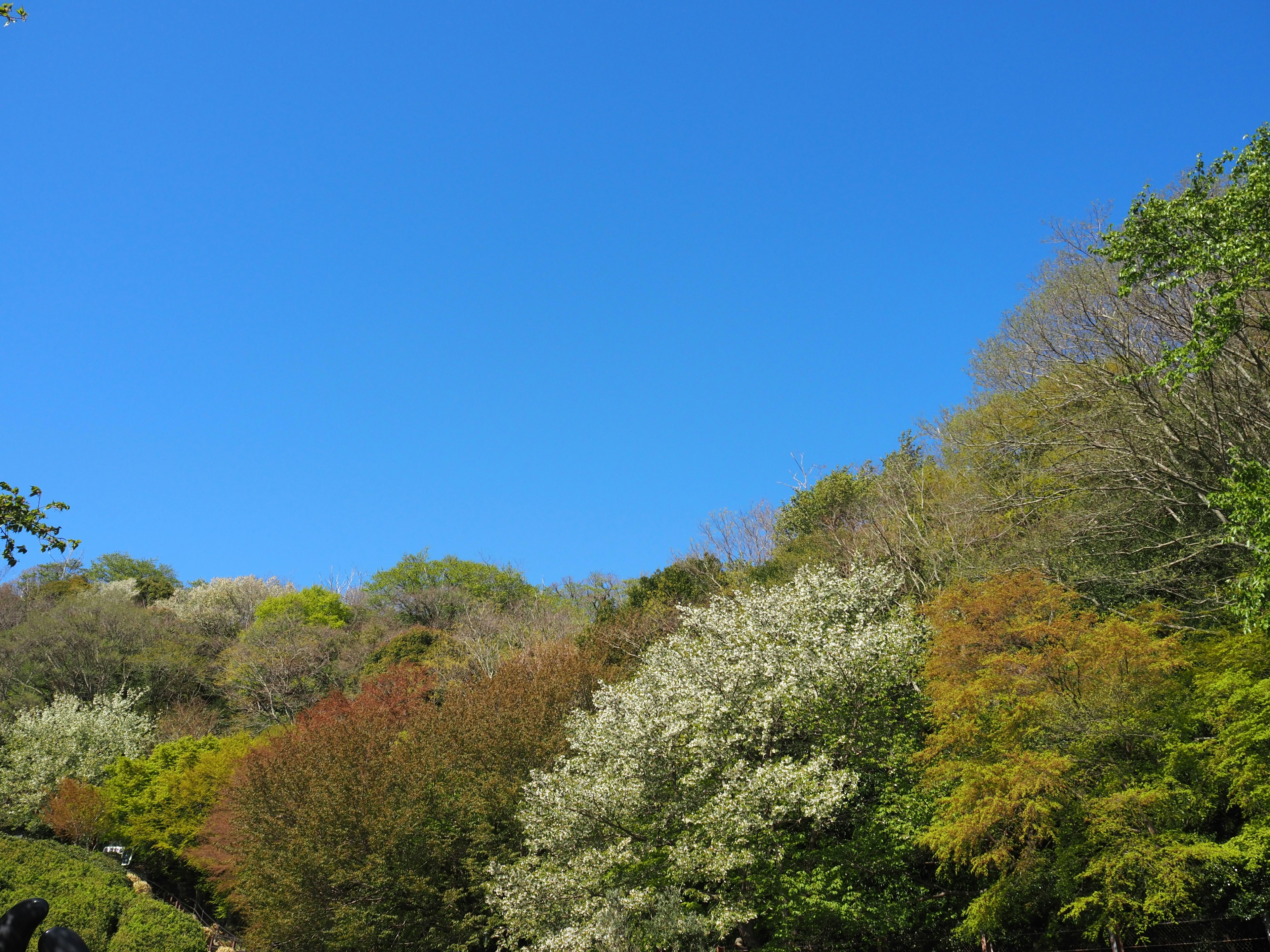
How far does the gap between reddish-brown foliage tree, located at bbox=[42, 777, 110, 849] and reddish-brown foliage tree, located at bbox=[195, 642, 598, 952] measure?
395 inches

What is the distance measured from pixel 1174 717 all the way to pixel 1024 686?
2596 millimetres

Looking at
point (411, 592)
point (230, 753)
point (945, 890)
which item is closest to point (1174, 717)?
point (945, 890)

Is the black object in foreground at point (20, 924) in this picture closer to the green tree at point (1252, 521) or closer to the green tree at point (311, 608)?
the green tree at point (1252, 521)

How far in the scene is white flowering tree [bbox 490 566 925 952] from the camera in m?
17.4

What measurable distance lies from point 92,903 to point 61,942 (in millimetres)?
24214

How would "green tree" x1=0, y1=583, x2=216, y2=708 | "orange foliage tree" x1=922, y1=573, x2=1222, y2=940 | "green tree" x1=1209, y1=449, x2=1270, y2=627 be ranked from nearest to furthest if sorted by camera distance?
"green tree" x1=1209, y1=449, x2=1270, y2=627, "orange foliage tree" x1=922, y1=573, x2=1222, y2=940, "green tree" x1=0, y1=583, x2=216, y2=708

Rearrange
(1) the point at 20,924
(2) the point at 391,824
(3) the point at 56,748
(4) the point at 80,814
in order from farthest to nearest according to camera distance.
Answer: (3) the point at 56,748 < (4) the point at 80,814 < (2) the point at 391,824 < (1) the point at 20,924

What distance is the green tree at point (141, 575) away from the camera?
67.1 m

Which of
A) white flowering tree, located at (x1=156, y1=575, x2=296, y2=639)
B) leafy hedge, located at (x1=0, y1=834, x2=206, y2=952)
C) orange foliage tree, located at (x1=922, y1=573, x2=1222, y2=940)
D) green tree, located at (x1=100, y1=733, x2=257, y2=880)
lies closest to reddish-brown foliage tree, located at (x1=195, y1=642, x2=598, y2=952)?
leafy hedge, located at (x1=0, y1=834, x2=206, y2=952)

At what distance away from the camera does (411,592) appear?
64812mm

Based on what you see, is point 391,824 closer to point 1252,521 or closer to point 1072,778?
point 1072,778

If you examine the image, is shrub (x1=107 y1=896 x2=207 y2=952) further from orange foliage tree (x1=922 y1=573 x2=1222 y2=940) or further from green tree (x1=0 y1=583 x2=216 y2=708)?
green tree (x1=0 y1=583 x2=216 y2=708)

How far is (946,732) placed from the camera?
1728 centimetres

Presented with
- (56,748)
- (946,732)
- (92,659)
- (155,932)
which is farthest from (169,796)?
(946,732)
